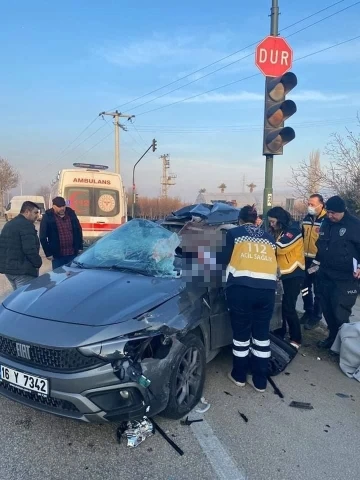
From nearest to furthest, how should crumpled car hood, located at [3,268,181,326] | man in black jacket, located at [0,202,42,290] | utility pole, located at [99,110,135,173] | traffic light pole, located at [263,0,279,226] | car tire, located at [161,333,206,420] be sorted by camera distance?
crumpled car hood, located at [3,268,181,326] < car tire, located at [161,333,206,420] < man in black jacket, located at [0,202,42,290] < traffic light pole, located at [263,0,279,226] < utility pole, located at [99,110,135,173]

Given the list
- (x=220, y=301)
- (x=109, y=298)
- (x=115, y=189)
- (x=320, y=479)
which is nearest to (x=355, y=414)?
(x=320, y=479)

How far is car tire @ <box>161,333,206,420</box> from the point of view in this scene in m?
3.15

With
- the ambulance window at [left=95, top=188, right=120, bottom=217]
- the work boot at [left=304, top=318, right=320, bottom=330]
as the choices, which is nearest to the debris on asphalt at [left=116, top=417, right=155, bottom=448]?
the work boot at [left=304, top=318, right=320, bottom=330]

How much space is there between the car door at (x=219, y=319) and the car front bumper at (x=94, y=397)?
1.14 metres

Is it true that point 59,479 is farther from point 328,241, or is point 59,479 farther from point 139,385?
point 328,241

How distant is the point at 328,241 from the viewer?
4.95 meters

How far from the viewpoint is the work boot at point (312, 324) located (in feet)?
19.8

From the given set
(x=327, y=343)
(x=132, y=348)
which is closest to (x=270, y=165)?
(x=327, y=343)

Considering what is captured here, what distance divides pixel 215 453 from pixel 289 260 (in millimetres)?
2502

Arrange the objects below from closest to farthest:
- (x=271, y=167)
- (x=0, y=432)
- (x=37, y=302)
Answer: (x=0, y=432), (x=37, y=302), (x=271, y=167)

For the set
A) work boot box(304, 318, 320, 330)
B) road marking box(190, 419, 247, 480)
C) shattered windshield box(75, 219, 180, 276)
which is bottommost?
work boot box(304, 318, 320, 330)

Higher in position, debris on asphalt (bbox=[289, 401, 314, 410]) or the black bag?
the black bag

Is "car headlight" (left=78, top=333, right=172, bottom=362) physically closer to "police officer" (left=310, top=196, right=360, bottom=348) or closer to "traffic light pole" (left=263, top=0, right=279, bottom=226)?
"police officer" (left=310, top=196, right=360, bottom=348)

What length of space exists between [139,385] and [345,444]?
1652 millimetres
